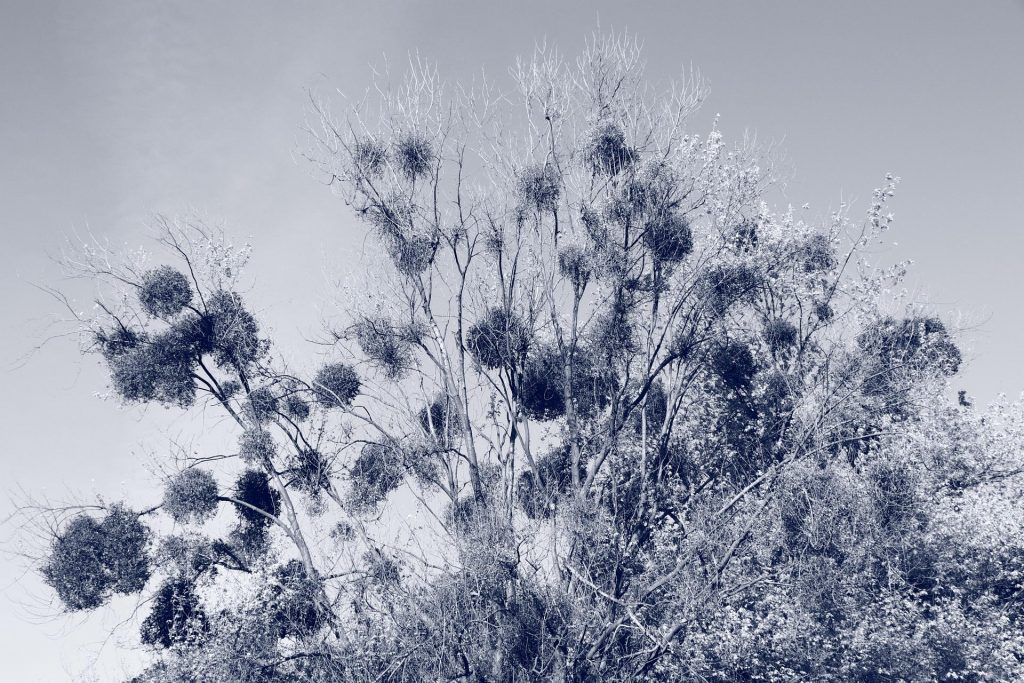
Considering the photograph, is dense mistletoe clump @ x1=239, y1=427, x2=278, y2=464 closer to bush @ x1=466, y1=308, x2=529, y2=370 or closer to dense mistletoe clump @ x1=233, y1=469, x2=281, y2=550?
dense mistletoe clump @ x1=233, y1=469, x2=281, y2=550

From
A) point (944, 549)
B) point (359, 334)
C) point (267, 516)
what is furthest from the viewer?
point (944, 549)

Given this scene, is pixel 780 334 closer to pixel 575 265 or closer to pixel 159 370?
pixel 575 265

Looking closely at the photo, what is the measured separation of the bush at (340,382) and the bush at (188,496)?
2180mm

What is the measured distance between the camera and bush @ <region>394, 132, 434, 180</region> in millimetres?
11617

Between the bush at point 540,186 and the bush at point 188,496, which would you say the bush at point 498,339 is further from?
the bush at point 188,496

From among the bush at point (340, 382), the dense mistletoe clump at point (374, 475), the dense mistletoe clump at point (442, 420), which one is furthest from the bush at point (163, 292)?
the dense mistletoe clump at point (442, 420)

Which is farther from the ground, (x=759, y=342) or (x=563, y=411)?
(x=759, y=342)

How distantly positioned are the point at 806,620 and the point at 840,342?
518 cm

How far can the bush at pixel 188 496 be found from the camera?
11281 millimetres

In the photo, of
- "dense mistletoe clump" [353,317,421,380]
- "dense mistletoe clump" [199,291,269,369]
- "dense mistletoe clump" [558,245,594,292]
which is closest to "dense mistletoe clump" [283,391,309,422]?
"dense mistletoe clump" [199,291,269,369]

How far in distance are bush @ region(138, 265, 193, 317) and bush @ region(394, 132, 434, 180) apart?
3895mm

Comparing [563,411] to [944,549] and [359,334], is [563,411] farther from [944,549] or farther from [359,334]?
[944,549]

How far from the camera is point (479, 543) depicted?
366 inches

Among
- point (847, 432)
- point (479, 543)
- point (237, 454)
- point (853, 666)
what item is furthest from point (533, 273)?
point (853, 666)
